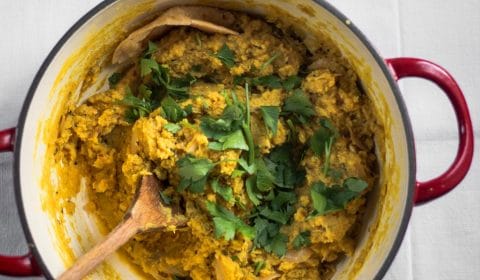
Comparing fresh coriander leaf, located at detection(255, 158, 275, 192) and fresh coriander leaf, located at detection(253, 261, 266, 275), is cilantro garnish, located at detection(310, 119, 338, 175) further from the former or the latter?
fresh coriander leaf, located at detection(253, 261, 266, 275)

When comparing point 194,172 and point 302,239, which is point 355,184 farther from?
point 194,172

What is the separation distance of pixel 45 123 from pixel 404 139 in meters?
0.63

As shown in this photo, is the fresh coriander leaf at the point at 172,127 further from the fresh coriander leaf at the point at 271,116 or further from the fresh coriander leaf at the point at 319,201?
the fresh coriander leaf at the point at 319,201

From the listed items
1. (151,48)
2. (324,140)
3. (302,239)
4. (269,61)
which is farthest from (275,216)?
(151,48)

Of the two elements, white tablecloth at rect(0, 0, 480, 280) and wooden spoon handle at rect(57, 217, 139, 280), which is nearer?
wooden spoon handle at rect(57, 217, 139, 280)

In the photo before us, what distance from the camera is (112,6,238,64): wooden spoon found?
124cm

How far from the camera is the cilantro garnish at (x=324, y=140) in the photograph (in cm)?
123

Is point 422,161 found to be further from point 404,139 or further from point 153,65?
point 153,65

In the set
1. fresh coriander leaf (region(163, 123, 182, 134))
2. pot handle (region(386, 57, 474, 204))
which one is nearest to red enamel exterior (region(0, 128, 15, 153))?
fresh coriander leaf (region(163, 123, 182, 134))

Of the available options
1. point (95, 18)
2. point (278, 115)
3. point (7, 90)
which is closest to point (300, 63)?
point (278, 115)

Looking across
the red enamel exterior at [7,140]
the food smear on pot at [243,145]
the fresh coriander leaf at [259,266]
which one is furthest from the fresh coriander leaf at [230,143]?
the red enamel exterior at [7,140]

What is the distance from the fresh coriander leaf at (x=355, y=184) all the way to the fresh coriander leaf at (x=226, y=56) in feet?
0.99

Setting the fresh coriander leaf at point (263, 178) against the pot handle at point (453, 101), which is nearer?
the pot handle at point (453, 101)

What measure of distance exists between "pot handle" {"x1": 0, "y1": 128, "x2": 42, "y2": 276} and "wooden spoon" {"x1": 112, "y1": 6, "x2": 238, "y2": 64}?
264 mm
